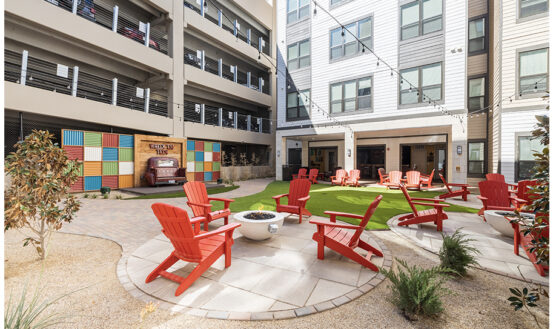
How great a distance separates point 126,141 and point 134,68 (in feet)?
17.5

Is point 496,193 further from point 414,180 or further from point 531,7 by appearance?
point 531,7

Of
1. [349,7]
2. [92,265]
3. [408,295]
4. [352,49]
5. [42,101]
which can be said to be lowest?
[92,265]

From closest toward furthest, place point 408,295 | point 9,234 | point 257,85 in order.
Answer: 1. point 408,295
2. point 9,234
3. point 257,85

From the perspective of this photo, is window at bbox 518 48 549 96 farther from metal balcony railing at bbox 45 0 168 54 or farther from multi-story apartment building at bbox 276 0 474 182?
metal balcony railing at bbox 45 0 168 54

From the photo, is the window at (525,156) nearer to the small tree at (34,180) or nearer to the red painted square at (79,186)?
the small tree at (34,180)

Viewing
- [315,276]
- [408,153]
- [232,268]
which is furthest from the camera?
[408,153]

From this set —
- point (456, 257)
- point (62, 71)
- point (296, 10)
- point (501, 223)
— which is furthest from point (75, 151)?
point (296, 10)

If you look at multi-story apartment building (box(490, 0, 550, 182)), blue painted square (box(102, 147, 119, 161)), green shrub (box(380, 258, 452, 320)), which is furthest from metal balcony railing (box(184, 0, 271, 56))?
green shrub (box(380, 258, 452, 320))

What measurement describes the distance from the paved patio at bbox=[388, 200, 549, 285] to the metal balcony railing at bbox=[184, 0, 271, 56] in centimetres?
1592

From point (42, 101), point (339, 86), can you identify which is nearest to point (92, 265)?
point (42, 101)

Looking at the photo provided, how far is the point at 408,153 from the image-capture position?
55.6 feet

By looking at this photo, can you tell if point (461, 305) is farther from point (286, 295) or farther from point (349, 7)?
point (349, 7)

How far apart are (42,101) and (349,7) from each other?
1577 centimetres

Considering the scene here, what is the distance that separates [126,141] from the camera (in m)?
11.8
